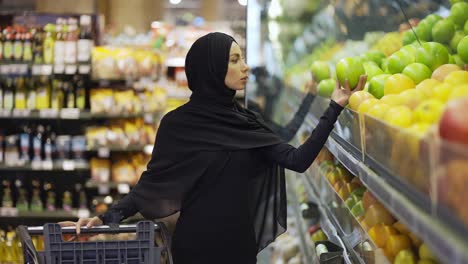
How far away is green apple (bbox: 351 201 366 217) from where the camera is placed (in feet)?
8.75

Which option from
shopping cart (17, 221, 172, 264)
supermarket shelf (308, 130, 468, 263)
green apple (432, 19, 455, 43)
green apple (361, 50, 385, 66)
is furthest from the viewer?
green apple (361, 50, 385, 66)

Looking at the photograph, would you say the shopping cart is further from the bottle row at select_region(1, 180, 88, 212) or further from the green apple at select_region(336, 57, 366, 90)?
the bottle row at select_region(1, 180, 88, 212)

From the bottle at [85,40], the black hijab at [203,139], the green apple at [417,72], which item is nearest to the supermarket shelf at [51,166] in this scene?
the bottle at [85,40]

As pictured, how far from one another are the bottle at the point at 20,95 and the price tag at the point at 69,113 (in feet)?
1.18

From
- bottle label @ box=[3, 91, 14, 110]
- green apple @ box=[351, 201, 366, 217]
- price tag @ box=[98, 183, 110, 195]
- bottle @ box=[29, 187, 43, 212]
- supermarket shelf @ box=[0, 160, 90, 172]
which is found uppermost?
green apple @ box=[351, 201, 366, 217]

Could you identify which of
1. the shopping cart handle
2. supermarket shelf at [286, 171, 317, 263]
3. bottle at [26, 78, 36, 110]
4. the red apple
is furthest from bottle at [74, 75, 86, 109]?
the red apple

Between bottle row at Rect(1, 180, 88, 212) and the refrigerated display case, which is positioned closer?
the refrigerated display case

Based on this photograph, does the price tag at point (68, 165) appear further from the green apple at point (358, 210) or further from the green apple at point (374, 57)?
the green apple at point (358, 210)

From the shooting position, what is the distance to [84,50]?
6.50 m

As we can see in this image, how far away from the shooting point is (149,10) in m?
15.2

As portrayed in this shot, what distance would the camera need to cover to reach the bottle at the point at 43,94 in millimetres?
6539

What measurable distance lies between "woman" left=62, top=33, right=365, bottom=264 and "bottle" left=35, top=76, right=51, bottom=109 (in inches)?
150

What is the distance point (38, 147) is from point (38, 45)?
0.82 meters

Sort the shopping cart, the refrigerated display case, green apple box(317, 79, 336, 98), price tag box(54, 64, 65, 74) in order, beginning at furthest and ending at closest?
price tag box(54, 64, 65, 74) < green apple box(317, 79, 336, 98) < the shopping cart < the refrigerated display case
